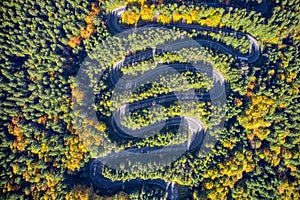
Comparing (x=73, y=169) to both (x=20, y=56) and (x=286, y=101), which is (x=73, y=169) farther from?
(x=286, y=101)

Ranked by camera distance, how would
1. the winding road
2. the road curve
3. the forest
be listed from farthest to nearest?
the road curve, the winding road, the forest

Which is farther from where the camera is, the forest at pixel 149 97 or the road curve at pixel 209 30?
the road curve at pixel 209 30

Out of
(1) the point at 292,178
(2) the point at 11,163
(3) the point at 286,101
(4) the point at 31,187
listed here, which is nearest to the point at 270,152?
(1) the point at 292,178

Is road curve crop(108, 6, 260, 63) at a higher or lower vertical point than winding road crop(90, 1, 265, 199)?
higher

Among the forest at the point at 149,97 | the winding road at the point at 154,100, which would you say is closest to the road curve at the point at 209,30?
the winding road at the point at 154,100

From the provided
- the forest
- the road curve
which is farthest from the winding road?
the forest

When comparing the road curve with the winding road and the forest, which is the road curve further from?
the forest

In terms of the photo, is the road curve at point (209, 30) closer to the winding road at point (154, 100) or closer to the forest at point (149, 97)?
the winding road at point (154, 100)
